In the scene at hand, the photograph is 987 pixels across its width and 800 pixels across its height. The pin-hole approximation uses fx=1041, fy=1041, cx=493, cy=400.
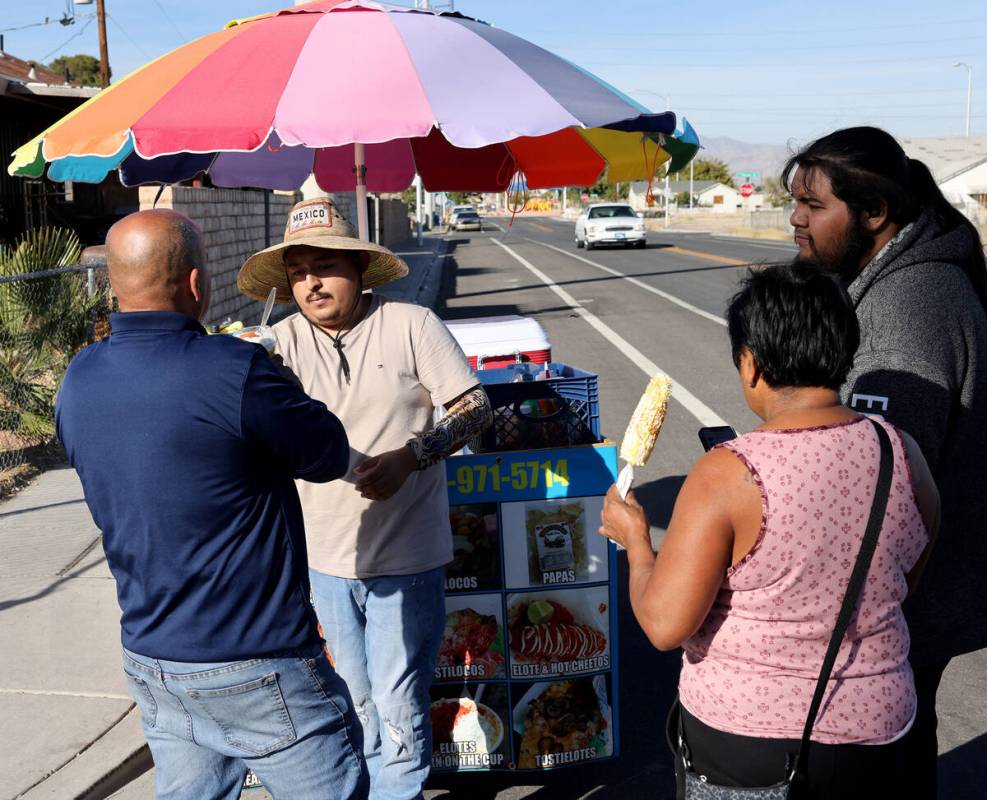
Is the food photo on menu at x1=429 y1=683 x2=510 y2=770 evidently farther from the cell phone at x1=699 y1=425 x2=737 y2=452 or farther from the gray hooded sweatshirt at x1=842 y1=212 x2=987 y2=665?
the gray hooded sweatshirt at x1=842 y1=212 x2=987 y2=665

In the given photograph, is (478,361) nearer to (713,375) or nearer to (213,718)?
(213,718)

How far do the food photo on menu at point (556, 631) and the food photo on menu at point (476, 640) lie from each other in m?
0.05

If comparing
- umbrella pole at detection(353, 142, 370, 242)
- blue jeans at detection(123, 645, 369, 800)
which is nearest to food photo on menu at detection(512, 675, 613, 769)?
blue jeans at detection(123, 645, 369, 800)

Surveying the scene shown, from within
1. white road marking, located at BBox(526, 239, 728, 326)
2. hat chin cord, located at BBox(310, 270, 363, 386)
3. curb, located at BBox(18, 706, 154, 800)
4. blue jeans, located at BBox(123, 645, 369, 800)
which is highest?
hat chin cord, located at BBox(310, 270, 363, 386)

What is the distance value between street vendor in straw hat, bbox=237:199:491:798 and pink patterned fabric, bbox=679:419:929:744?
1194mm

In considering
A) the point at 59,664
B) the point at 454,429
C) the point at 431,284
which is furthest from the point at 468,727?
the point at 431,284

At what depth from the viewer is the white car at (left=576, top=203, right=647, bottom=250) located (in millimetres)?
39406

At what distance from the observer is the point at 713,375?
1178 cm

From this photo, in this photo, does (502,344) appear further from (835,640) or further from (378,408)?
(835,640)

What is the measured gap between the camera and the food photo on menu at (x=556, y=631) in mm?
3680

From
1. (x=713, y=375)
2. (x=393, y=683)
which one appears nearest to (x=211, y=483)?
(x=393, y=683)

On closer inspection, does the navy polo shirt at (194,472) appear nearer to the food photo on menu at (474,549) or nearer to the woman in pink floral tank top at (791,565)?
the woman in pink floral tank top at (791,565)

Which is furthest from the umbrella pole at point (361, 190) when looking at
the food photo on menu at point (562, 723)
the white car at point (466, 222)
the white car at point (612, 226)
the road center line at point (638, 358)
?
the white car at point (466, 222)

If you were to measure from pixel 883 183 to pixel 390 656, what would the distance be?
189cm
